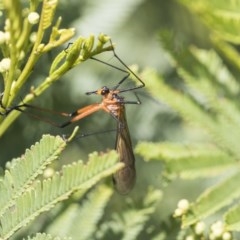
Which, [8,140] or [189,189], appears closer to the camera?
[8,140]

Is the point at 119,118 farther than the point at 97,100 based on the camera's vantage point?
No

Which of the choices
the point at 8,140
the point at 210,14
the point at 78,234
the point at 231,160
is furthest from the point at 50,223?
the point at 210,14

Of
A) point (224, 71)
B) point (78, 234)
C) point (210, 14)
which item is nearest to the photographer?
point (78, 234)

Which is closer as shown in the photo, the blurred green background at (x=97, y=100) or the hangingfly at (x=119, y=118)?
the hangingfly at (x=119, y=118)

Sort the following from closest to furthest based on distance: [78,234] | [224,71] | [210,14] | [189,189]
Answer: [78,234] < [210,14] < [224,71] < [189,189]

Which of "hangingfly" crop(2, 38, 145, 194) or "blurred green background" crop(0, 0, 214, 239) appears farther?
"blurred green background" crop(0, 0, 214, 239)

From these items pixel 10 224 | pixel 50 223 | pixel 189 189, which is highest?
pixel 10 224

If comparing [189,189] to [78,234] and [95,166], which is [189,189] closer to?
[78,234]

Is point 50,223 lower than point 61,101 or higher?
lower
